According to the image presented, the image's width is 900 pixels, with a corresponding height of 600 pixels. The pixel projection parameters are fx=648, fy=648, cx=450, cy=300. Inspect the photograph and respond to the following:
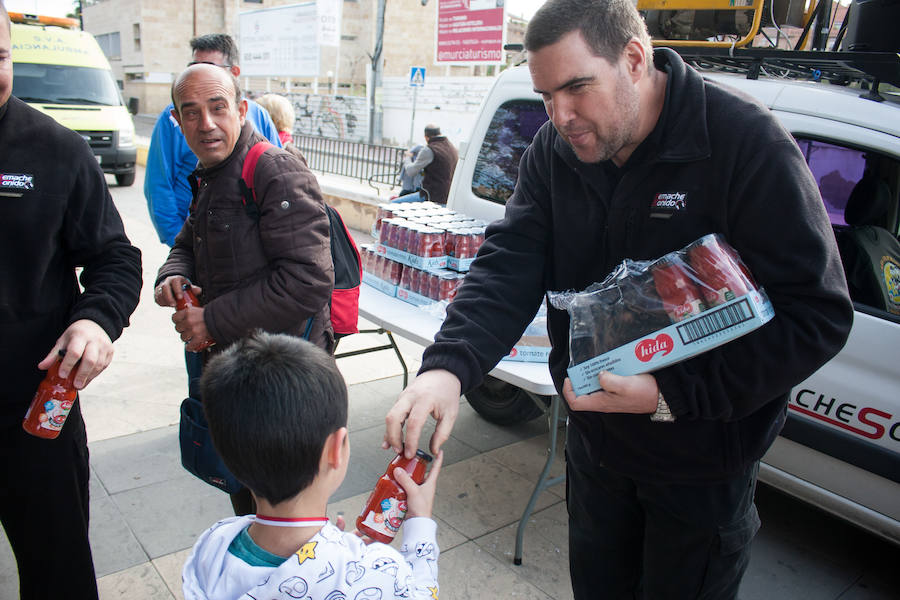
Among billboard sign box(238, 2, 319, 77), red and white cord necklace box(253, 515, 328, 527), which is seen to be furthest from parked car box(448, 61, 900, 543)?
billboard sign box(238, 2, 319, 77)

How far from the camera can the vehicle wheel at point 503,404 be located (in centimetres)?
420

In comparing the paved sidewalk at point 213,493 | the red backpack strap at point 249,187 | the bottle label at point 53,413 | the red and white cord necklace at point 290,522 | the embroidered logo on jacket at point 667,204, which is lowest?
the paved sidewalk at point 213,493

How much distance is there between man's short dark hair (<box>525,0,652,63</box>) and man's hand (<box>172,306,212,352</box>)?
142 centimetres

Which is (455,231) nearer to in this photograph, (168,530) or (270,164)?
(270,164)

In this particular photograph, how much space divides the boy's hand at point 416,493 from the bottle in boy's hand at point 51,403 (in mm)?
1001

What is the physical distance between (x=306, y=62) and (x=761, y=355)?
25.5 metres

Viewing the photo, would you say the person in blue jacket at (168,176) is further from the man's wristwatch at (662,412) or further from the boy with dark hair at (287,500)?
the man's wristwatch at (662,412)

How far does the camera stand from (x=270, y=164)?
218 cm

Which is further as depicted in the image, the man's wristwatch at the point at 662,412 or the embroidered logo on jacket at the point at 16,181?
the embroidered logo on jacket at the point at 16,181

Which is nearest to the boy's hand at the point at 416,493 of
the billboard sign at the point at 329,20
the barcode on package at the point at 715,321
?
the barcode on package at the point at 715,321

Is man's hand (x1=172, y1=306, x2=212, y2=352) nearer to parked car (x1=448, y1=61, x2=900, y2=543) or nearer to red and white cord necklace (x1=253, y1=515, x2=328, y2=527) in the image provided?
red and white cord necklace (x1=253, y1=515, x2=328, y2=527)

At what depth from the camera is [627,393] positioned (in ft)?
4.67

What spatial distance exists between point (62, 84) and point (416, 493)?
42.2 feet

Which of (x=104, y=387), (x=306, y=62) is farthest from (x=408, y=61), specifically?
(x=104, y=387)
